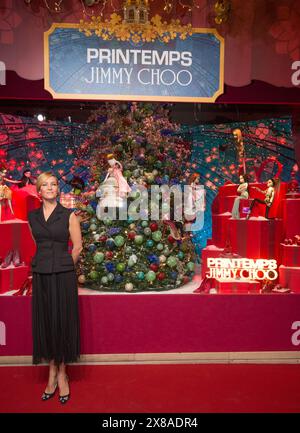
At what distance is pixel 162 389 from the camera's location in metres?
3.51

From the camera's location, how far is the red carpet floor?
3.24 metres

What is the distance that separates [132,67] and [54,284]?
7.80ft

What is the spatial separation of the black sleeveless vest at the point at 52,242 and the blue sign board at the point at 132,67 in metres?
1.50

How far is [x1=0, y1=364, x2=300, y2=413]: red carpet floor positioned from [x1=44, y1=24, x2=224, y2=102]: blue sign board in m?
2.81

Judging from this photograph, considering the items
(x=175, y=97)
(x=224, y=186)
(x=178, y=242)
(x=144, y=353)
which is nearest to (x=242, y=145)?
(x=224, y=186)

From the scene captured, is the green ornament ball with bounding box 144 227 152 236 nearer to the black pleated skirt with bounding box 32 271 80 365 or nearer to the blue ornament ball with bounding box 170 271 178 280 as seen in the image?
the blue ornament ball with bounding box 170 271 178 280

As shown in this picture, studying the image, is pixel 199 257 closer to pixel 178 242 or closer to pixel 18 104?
pixel 178 242

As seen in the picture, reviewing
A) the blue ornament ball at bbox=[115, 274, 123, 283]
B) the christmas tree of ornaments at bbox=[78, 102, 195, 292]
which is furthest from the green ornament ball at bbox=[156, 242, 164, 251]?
the blue ornament ball at bbox=[115, 274, 123, 283]

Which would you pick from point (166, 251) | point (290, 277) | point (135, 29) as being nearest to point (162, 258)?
point (166, 251)

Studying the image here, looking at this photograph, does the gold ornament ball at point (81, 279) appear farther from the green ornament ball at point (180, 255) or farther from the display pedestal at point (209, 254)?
the display pedestal at point (209, 254)

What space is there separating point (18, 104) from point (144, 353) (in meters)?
3.35

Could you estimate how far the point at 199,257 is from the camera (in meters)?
5.27

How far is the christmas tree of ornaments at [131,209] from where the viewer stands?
13.4 ft

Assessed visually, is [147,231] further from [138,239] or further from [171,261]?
[171,261]
